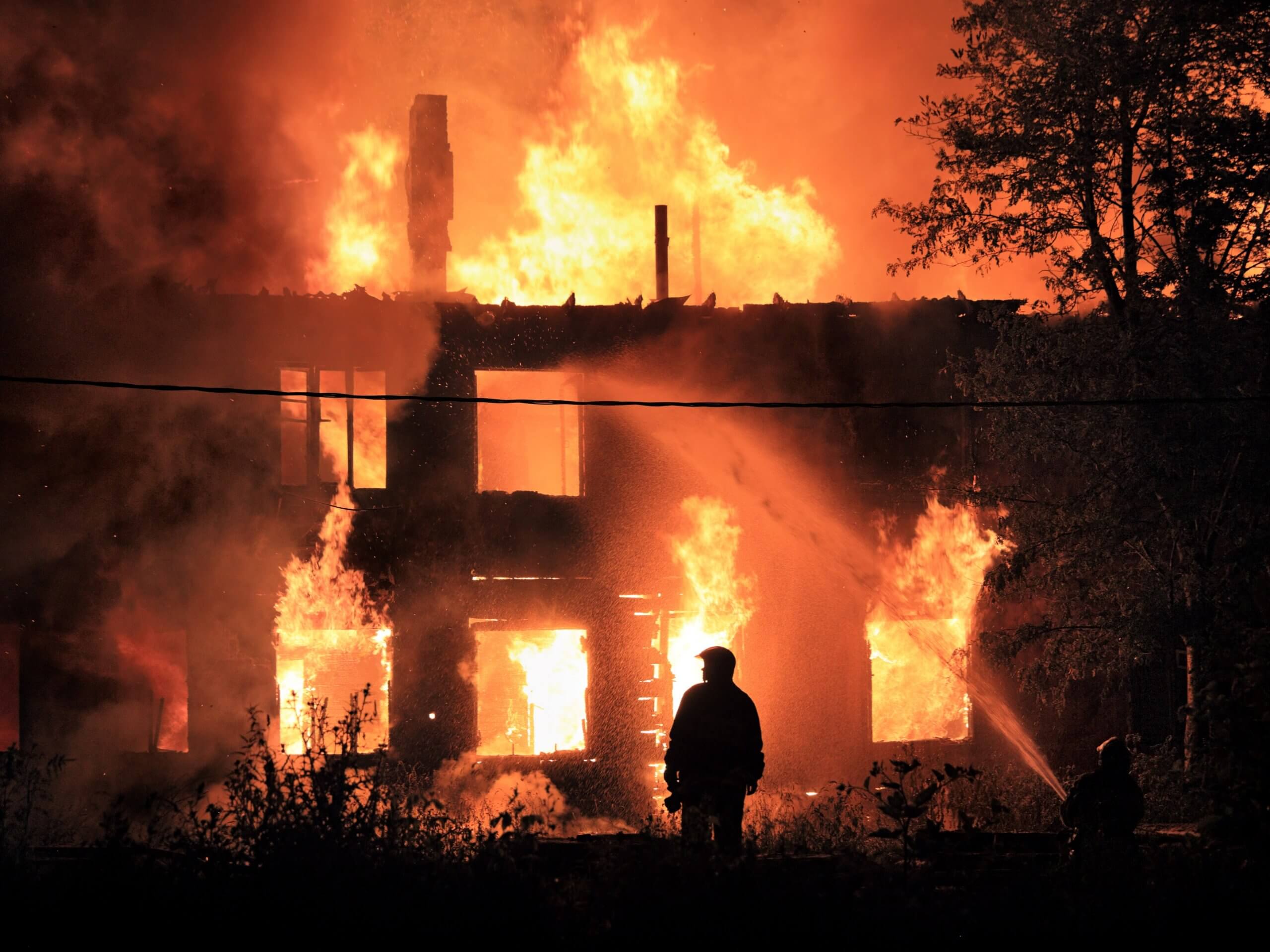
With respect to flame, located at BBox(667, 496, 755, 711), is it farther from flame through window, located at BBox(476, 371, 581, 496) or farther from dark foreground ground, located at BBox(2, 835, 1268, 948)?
dark foreground ground, located at BBox(2, 835, 1268, 948)

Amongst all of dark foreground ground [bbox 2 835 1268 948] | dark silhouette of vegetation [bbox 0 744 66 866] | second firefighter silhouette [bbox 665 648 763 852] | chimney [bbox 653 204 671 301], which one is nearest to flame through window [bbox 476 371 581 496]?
chimney [bbox 653 204 671 301]

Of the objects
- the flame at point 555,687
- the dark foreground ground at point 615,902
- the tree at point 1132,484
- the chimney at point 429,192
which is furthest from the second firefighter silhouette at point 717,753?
the chimney at point 429,192

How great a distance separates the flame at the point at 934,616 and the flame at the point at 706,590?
2.18 m

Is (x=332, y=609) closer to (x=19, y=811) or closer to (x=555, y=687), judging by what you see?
(x=555, y=687)

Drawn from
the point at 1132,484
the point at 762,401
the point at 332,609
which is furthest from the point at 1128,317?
the point at 332,609

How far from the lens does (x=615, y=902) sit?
21.6 ft

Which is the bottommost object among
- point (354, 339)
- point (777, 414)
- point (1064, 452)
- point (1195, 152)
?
point (1064, 452)

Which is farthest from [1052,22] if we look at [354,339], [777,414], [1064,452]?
[354,339]

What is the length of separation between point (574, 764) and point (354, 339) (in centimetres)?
758

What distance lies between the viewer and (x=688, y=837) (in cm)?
744

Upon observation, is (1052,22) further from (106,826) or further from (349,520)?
(106,826)

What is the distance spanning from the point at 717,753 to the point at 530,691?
9773 millimetres

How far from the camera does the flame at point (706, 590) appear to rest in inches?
673

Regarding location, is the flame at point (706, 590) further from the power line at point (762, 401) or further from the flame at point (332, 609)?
the flame at point (332, 609)
